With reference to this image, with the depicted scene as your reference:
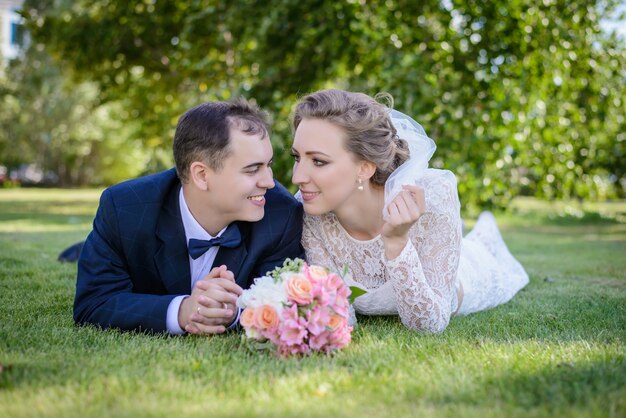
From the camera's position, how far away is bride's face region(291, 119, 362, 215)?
397 centimetres

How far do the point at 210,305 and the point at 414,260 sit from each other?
123 cm

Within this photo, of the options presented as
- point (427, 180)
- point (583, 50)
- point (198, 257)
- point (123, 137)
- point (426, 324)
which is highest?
point (583, 50)

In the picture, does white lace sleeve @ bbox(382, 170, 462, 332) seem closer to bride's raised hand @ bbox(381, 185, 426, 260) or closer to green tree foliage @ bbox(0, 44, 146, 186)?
bride's raised hand @ bbox(381, 185, 426, 260)

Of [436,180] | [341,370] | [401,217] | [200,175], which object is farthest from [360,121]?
[341,370]

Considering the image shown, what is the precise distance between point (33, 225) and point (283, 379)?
35.9 feet

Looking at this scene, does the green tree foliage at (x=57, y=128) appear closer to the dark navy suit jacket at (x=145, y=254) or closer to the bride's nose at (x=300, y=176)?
the dark navy suit jacket at (x=145, y=254)

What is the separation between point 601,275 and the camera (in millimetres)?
6703

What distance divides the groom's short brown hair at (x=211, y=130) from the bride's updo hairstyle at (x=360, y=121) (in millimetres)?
363

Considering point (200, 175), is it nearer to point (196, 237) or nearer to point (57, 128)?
point (196, 237)

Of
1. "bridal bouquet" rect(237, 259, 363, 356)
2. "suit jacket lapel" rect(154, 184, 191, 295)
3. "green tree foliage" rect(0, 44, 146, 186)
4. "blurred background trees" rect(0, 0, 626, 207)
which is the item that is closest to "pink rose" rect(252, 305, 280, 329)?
"bridal bouquet" rect(237, 259, 363, 356)

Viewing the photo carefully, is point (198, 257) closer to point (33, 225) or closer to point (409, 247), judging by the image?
point (409, 247)

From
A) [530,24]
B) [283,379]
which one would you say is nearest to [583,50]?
[530,24]

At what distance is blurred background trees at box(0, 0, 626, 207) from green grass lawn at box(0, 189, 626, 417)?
4292mm

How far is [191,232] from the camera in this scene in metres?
4.05
